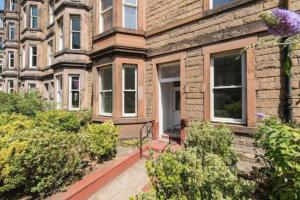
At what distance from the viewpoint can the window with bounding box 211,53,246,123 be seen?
6992 mm

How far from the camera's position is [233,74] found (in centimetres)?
721

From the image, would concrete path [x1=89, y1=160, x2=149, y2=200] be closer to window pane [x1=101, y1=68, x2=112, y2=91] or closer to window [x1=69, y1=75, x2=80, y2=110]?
window pane [x1=101, y1=68, x2=112, y2=91]

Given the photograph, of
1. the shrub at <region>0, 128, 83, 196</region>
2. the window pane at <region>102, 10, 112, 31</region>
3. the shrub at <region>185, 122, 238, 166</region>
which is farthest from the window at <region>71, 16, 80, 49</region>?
the shrub at <region>185, 122, 238, 166</region>

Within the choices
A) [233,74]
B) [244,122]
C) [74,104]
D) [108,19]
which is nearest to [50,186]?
[244,122]

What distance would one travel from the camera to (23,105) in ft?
44.2

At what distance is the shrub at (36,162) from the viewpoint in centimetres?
512

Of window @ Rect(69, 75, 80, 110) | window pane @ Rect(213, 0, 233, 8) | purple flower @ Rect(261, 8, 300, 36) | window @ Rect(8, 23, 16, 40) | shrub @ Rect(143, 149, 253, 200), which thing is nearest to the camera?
purple flower @ Rect(261, 8, 300, 36)

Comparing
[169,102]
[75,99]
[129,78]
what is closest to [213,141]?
[169,102]

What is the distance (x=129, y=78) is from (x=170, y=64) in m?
2.14

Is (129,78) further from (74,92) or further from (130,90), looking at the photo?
(74,92)

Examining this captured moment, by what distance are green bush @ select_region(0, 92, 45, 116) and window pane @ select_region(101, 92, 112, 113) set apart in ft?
15.5

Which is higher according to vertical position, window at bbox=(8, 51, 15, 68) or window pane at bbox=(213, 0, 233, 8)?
window at bbox=(8, 51, 15, 68)

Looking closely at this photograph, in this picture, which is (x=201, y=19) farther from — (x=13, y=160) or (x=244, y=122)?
(x=13, y=160)

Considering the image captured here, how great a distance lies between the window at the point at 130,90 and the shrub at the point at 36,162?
471cm
